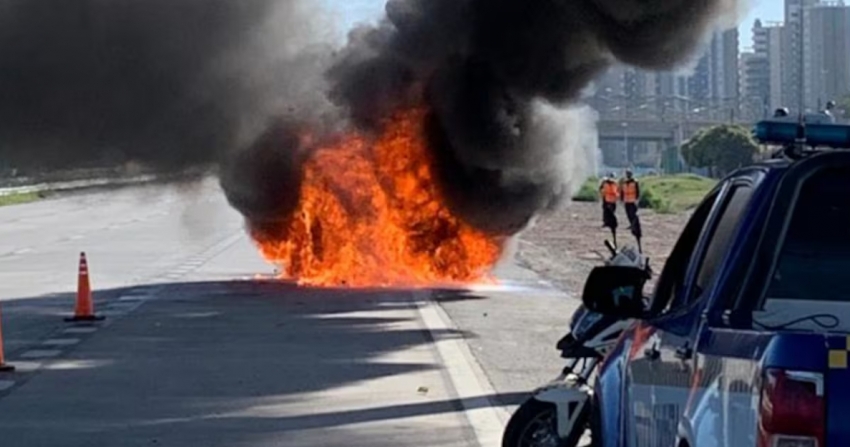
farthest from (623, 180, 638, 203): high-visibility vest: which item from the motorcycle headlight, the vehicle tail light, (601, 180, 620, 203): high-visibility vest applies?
the vehicle tail light

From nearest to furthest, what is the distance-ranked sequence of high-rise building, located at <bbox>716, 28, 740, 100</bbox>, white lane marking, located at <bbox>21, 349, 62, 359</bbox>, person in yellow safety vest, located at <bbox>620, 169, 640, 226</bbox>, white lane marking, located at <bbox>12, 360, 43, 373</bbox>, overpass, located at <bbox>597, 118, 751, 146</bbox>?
white lane marking, located at <bbox>12, 360, 43, 373</bbox> < white lane marking, located at <bbox>21, 349, 62, 359</bbox> < high-rise building, located at <bbox>716, 28, 740, 100</bbox> < overpass, located at <bbox>597, 118, 751, 146</bbox> < person in yellow safety vest, located at <bbox>620, 169, 640, 226</bbox>

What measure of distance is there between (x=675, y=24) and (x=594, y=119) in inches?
207

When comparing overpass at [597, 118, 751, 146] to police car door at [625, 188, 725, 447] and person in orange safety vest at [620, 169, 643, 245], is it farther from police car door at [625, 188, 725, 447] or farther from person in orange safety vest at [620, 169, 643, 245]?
police car door at [625, 188, 725, 447]

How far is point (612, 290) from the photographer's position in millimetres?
6676

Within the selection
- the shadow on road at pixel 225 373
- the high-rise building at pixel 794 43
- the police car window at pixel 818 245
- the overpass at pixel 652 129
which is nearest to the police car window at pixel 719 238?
the police car window at pixel 818 245

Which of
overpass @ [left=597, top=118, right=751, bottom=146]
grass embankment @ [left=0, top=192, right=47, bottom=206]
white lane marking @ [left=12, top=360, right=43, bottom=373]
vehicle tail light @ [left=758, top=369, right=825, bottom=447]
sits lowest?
grass embankment @ [left=0, top=192, right=47, bottom=206]

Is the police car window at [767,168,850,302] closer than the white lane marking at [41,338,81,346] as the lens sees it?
Yes

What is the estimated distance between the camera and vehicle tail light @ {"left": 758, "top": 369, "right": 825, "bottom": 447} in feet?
14.8

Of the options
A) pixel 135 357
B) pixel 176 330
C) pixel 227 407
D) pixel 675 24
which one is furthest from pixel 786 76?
pixel 675 24

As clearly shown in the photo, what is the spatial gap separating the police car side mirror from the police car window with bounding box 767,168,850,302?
1.11m

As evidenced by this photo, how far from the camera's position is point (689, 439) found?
18.1ft

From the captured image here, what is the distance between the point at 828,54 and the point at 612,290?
23.6 feet

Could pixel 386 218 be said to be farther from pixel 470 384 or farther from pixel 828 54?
pixel 828 54

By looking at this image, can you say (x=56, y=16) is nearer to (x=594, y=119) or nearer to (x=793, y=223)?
(x=594, y=119)
